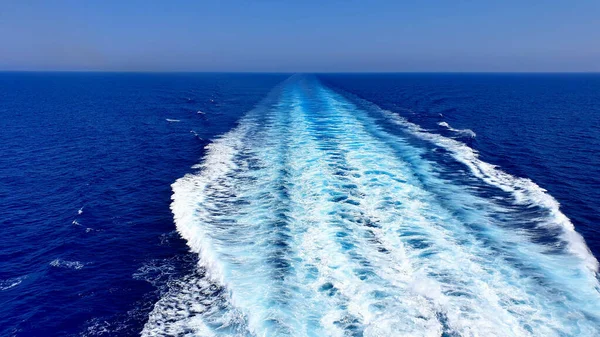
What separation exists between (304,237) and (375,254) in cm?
409

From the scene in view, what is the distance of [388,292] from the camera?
52.0ft

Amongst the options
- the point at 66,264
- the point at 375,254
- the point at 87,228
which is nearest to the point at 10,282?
the point at 66,264

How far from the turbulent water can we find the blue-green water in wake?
0.09 meters

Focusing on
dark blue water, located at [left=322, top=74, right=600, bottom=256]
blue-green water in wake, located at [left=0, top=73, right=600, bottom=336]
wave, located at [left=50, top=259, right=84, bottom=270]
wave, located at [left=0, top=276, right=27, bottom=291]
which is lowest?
wave, located at [left=0, top=276, right=27, bottom=291]

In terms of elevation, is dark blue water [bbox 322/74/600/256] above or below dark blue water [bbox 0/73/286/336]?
above

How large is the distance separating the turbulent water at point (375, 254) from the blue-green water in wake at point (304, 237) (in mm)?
94

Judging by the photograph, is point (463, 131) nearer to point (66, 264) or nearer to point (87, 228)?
point (87, 228)

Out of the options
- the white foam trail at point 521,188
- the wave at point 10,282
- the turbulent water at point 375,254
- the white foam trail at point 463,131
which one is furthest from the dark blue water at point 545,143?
the wave at point 10,282

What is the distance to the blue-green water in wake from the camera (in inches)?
586

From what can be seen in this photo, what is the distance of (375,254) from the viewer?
18.9 meters

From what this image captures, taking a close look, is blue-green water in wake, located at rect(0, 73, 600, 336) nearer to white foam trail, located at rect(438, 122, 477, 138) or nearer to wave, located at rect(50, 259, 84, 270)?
wave, located at rect(50, 259, 84, 270)

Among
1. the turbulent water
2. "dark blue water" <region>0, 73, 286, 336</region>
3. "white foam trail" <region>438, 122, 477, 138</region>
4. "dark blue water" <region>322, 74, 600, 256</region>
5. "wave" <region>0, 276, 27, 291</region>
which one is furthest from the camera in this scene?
"white foam trail" <region>438, 122, 477, 138</region>

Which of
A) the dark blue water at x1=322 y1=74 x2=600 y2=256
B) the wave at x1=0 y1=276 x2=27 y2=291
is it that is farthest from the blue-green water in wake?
the dark blue water at x1=322 y1=74 x2=600 y2=256

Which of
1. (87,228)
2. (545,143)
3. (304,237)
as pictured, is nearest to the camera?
(304,237)
